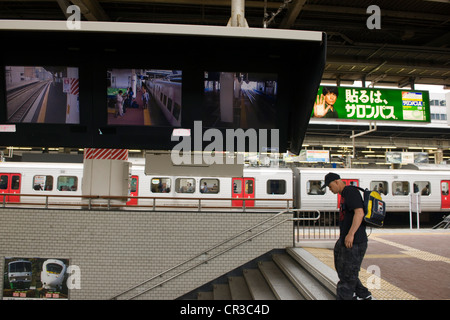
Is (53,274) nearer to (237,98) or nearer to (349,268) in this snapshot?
(237,98)

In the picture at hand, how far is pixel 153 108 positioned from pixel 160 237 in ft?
20.0

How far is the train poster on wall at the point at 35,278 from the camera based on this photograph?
913 centimetres

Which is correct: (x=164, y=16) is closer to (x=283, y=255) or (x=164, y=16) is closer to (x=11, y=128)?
(x=11, y=128)

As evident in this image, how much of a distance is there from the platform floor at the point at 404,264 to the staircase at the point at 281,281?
0.53 metres

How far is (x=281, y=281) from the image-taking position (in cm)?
691

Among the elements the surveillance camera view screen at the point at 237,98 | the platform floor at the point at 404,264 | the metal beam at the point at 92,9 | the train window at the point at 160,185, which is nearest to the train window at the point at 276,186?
the train window at the point at 160,185

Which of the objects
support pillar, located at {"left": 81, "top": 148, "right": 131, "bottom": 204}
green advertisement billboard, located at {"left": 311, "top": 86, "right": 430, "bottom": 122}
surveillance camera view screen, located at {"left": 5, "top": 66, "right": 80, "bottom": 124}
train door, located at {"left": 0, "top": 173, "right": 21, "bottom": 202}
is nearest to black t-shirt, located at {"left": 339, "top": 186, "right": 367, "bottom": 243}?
surveillance camera view screen, located at {"left": 5, "top": 66, "right": 80, "bottom": 124}

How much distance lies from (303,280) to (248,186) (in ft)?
31.1

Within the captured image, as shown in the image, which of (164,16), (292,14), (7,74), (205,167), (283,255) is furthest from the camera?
(283,255)

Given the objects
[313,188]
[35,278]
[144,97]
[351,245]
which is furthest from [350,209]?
[313,188]

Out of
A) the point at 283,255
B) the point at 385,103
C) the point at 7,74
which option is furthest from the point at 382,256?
the point at 7,74

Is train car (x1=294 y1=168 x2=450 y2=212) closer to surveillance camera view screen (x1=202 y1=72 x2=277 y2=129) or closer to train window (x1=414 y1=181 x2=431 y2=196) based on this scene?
train window (x1=414 y1=181 x2=431 y2=196)

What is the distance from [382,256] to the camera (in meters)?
8.09

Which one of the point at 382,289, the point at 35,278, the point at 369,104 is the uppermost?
the point at 369,104
